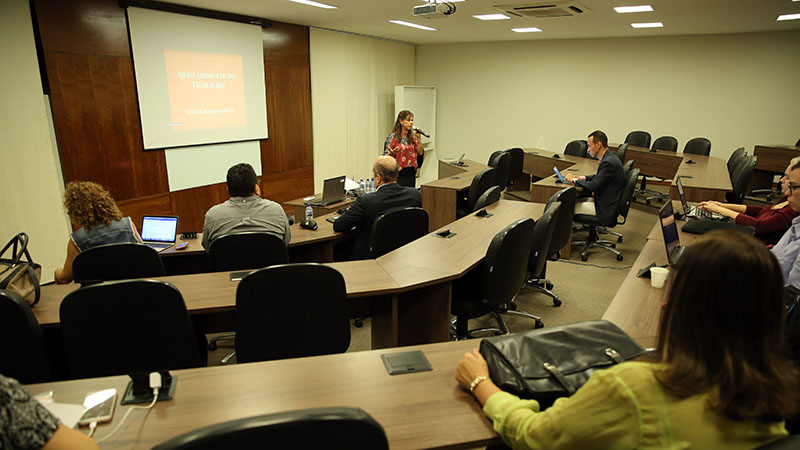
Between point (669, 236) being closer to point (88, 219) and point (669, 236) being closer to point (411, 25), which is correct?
point (88, 219)

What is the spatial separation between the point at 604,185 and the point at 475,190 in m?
1.37

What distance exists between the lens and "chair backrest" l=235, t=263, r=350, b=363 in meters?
2.06

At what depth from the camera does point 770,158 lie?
777cm

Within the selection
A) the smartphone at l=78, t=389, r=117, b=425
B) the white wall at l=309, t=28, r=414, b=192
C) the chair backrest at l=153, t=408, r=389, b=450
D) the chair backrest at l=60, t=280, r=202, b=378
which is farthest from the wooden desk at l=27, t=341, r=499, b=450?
the white wall at l=309, t=28, r=414, b=192

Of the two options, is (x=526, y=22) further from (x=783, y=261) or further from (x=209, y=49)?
(x=783, y=261)

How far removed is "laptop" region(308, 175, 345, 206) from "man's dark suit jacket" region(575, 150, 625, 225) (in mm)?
2578

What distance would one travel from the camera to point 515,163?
7.87 m

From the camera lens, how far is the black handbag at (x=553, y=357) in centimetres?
133

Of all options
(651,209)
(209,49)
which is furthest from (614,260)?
(209,49)

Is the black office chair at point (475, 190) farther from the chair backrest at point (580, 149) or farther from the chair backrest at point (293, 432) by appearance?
the chair backrest at point (293, 432)

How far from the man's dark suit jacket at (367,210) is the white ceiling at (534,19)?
2794 mm

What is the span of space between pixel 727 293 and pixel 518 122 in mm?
9991

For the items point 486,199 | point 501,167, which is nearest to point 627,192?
point 486,199

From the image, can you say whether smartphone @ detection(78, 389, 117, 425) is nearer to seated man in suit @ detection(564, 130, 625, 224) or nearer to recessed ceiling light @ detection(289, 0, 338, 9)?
seated man in suit @ detection(564, 130, 625, 224)
